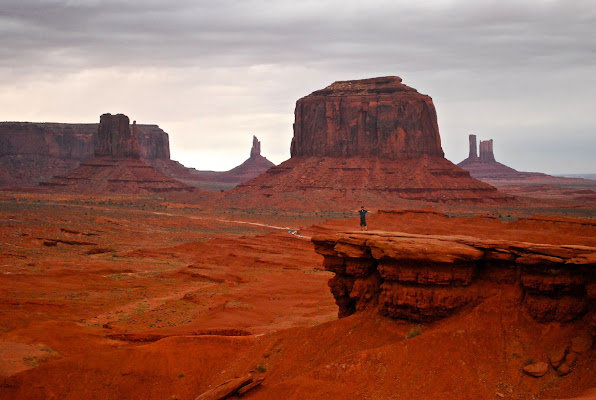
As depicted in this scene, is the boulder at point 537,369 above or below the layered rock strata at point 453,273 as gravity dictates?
below

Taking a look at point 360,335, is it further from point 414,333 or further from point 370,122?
point 370,122

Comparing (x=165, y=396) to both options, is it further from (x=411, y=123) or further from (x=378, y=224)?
(x=411, y=123)

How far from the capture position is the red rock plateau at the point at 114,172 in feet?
470

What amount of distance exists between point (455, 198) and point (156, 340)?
3564 inches

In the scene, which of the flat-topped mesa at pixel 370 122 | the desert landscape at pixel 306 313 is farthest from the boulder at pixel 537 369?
the flat-topped mesa at pixel 370 122

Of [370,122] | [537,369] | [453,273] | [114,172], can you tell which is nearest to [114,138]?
[114,172]

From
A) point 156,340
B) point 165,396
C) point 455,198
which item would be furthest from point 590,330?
point 455,198

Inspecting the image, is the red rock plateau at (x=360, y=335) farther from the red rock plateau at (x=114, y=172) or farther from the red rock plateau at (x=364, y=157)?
the red rock plateau at (x=114, y=172)

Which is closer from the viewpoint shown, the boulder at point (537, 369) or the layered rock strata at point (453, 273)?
the boulder at point (537, 369)

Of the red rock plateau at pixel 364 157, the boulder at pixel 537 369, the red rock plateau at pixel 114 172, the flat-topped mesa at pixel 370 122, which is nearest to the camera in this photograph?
the boulder at pixel 537 369

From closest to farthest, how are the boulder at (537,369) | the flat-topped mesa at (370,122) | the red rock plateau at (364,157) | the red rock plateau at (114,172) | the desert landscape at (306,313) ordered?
the boulder at (537,369) → the desert landscape at (306,313) → the red rock plateau at (364,157) → the flat-topped mesa at (370,122) → the red rock plateau at (114,172)

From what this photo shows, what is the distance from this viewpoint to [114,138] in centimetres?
15575

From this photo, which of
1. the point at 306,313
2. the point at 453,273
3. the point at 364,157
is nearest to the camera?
the point at 453,273

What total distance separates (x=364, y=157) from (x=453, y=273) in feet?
352
